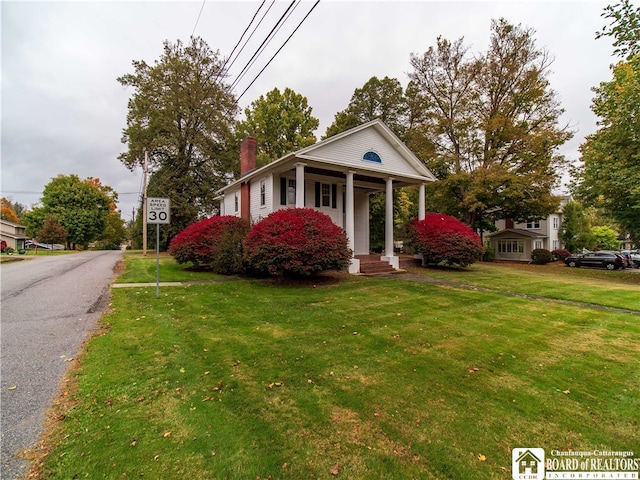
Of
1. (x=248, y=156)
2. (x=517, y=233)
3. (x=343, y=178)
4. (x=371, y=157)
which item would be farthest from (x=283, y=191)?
(x=517, y=233)

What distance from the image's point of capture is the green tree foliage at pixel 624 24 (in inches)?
210

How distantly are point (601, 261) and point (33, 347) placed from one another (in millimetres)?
34546

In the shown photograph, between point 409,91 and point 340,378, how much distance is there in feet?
95.5

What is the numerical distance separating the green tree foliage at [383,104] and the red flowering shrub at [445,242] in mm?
17584

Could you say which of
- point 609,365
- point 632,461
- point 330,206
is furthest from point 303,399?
point 330,206

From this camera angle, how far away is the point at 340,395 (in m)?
3.31

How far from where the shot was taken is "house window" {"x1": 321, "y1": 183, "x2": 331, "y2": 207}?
16250 mm

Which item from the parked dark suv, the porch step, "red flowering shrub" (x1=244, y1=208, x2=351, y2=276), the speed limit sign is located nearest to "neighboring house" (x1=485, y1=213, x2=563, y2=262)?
the parked dark suv

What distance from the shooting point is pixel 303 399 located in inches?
127

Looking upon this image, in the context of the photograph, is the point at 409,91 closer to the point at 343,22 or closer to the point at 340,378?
the point at 343,22

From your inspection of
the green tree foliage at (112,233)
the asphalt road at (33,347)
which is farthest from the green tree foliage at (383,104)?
the green tree foliage at (112,233)

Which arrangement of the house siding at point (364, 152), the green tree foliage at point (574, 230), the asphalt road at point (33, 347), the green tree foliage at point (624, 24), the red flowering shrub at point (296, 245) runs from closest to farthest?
the asphalt road at point (33, 347) → the green tree foliage at point (624, 24) → the red flowering shrub at point (296, 245) → the house siding at point (364, 152) → the green tree foliage at point (574, 230)

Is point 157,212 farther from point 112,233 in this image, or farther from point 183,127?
point 112,233
